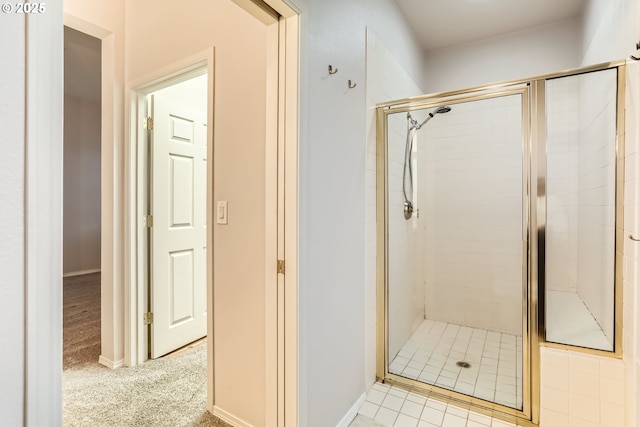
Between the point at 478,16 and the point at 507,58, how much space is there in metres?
0.55

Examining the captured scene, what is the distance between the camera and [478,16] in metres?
2.62

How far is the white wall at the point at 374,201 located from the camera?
1983mm

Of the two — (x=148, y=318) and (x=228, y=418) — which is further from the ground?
(x=148, y=318)

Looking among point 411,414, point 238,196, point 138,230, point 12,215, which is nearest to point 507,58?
point 238,196

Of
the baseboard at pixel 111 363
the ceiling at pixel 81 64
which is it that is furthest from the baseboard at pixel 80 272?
the baseboard at pixel 111 363

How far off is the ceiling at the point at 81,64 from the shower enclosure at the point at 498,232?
3.14 metres

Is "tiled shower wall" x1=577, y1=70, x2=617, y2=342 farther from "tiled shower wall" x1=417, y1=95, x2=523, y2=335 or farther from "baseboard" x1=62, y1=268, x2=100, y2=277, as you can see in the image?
"baseboard" x1=62, y1=268, x2=100, y2=277

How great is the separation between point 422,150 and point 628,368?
1.97 m

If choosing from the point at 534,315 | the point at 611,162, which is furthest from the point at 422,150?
the point at 534,315

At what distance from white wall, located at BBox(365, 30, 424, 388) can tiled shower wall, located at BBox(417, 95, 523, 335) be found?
461 millimetres

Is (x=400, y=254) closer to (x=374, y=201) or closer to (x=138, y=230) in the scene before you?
(x=374, y=201)

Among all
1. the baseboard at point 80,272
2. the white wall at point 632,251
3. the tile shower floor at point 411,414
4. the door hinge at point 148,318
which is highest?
the white wall at point 632,251

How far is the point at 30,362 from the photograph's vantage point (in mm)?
570

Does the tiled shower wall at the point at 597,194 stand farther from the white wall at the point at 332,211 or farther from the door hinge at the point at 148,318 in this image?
the door hinge at the point at 148,318
